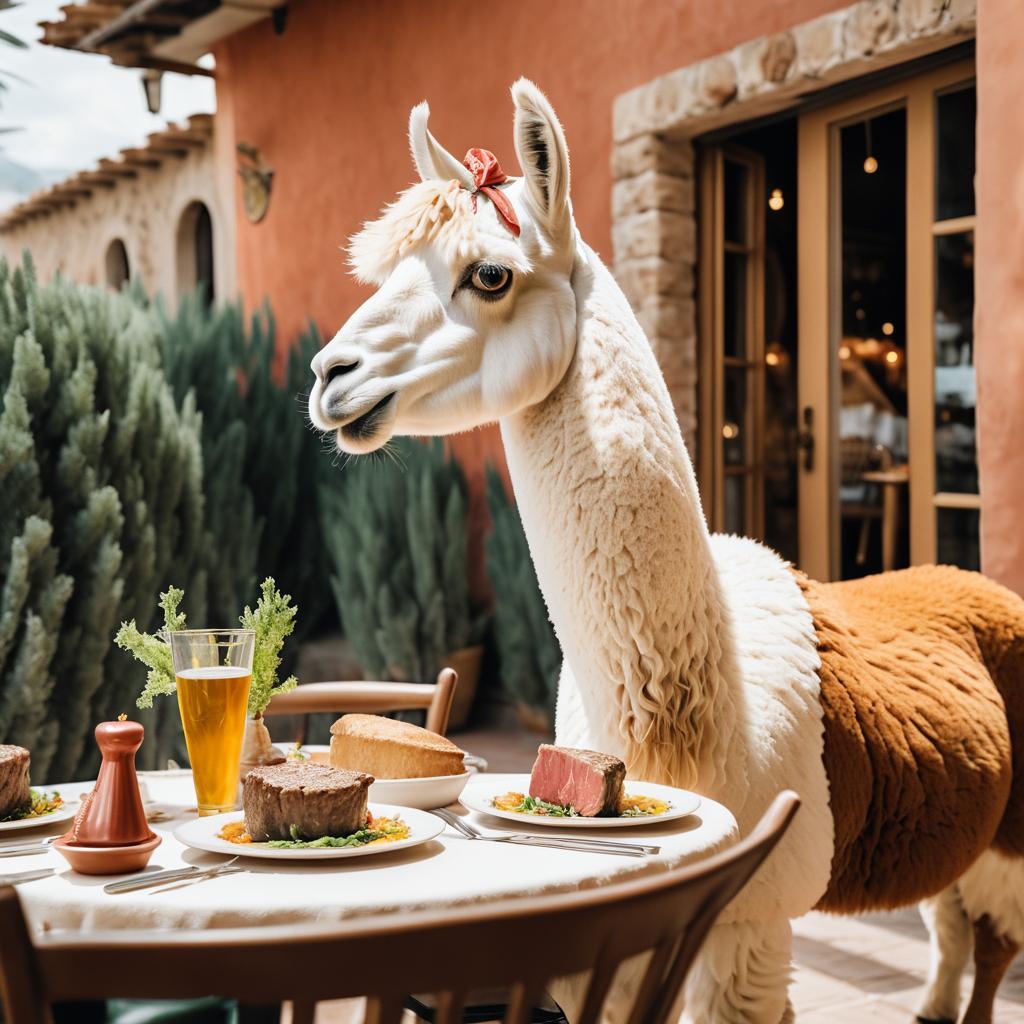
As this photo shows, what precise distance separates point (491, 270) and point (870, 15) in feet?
9.70

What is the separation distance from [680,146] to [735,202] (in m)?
0.40

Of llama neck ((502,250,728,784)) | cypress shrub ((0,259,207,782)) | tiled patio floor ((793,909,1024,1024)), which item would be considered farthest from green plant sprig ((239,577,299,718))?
cypress shrub ((0,259,207,782))

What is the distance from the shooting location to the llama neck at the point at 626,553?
1.86m

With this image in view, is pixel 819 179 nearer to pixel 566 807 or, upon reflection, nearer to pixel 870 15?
pixel 870 15

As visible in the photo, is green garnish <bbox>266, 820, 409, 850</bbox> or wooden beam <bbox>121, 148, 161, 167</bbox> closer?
green garnish <bbox>266, 820, 409, 850</bbox>

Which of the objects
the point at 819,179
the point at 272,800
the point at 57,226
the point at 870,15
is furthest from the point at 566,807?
the point at 57,226

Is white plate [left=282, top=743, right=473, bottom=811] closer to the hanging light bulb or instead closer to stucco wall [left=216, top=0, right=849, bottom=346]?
stucco wall [left=216, top=0, right=849, bottom=346]

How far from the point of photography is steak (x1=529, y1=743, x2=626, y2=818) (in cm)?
147

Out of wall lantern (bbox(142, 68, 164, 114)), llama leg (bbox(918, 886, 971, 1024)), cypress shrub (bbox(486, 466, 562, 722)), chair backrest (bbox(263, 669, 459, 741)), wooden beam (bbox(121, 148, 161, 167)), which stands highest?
wall lantern (bbox(142, 68, 164, 114))

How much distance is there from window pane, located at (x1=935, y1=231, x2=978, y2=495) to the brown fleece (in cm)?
223

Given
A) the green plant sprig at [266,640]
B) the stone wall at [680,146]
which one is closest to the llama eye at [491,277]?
→ the green plant sprig at [266,640]

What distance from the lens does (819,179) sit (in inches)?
197

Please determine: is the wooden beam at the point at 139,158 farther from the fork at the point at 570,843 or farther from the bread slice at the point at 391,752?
the fork at the point at 570,843

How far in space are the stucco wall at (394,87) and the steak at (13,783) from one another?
4072 mm
